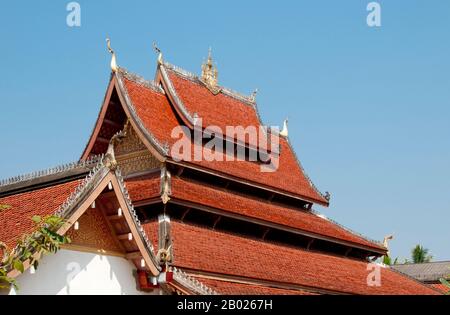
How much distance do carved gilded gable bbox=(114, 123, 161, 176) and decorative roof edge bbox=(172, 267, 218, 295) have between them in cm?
603

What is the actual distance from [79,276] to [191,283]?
5983 millimetres

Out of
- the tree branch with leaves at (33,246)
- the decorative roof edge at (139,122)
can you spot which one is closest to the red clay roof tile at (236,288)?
the decorative roof edge at (139,122)

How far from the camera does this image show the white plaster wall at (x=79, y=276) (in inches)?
532

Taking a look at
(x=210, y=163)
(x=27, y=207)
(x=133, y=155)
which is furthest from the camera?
(x=210, y=163)

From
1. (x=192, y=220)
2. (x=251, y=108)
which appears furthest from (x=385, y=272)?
(x=192, y=220)

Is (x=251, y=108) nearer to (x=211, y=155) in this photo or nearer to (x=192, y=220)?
(x=211, y=155)

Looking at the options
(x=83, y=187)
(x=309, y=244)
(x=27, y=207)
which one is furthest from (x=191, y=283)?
(x=309, y=244)

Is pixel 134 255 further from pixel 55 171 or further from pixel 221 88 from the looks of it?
pixel 221 88

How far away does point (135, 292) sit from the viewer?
15461 millimetres

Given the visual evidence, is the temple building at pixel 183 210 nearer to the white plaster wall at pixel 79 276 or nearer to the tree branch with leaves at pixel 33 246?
the white plaster wall at pixel 79 276

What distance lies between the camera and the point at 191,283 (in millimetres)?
19844

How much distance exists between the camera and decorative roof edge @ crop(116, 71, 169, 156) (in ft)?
81.4

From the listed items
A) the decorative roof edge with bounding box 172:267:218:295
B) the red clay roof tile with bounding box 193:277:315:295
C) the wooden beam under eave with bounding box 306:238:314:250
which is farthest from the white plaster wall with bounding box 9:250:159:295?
the wooden beam under eave with bounding box 306:238:314:250

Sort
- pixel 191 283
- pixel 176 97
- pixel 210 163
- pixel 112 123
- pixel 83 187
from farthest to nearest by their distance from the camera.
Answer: pixel 176 97 → pixel 112 123 → pixel 210 163 → pixel 191 283 → pixel 83 187
